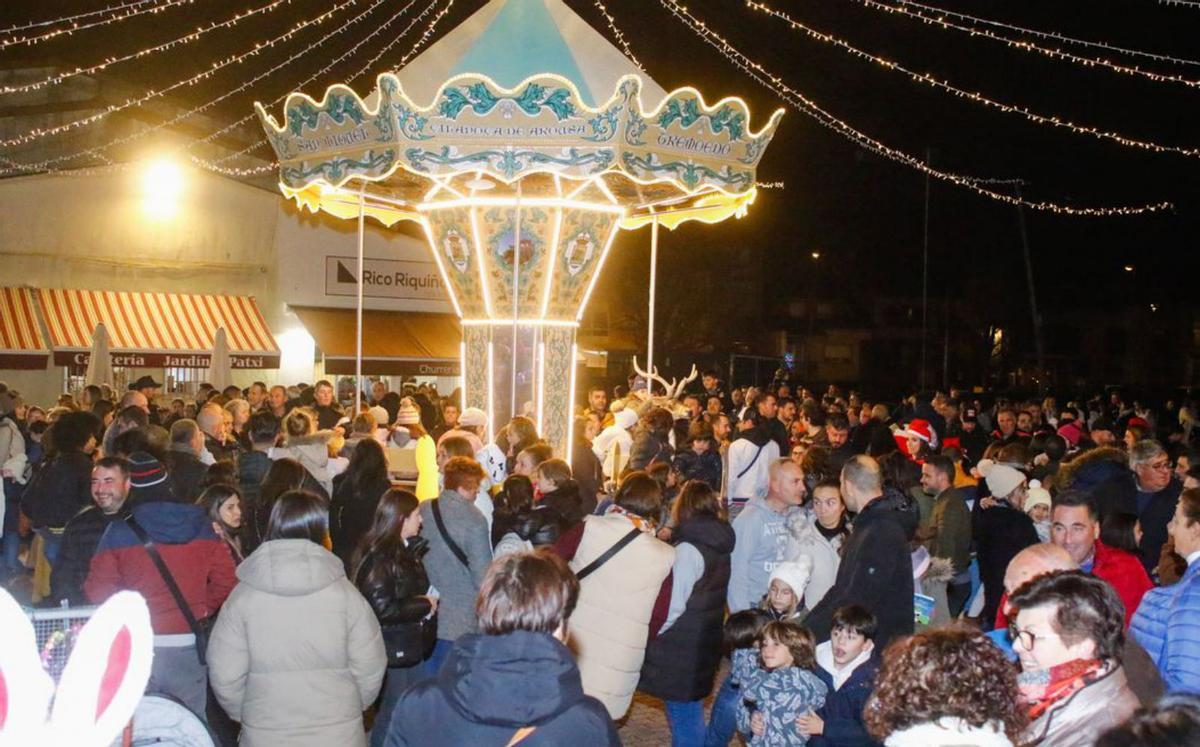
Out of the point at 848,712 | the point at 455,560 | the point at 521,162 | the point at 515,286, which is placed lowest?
the point at 848,712

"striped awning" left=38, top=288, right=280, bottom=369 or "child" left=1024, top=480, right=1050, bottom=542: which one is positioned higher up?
"striped awning" left=38, top=288, right=280, bottom=369

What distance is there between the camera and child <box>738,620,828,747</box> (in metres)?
4.87

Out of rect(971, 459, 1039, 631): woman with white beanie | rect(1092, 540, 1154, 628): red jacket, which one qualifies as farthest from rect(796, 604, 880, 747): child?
rect(971, 459, 1039, 631): woman with white beanie

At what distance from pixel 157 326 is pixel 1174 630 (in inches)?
791

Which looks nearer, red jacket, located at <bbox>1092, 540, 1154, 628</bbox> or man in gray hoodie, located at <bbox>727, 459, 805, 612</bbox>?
red jacket, located at <bbox>1092, 540, 1154, 628</bbox>

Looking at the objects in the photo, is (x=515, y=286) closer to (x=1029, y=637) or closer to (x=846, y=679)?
(x=846, y=679)

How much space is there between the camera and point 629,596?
558cm

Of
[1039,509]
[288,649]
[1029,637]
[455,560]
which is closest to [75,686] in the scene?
[288,649]

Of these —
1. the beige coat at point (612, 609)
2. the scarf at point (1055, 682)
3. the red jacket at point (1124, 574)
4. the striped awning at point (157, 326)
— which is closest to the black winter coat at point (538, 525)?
the beige coat at point (612, 609)

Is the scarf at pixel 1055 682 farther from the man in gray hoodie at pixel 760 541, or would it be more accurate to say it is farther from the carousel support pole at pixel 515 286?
the carousel support pole at pixel 515 286

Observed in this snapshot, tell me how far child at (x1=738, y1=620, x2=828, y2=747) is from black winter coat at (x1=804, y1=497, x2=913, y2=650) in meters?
0.50

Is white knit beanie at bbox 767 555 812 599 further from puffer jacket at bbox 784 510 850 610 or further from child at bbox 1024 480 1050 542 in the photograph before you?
child at bbox 1024 480 1050 542

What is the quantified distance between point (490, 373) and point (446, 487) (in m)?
6.56

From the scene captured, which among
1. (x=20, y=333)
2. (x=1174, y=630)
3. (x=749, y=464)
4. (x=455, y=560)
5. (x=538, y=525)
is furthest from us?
(x=20, y=333)
